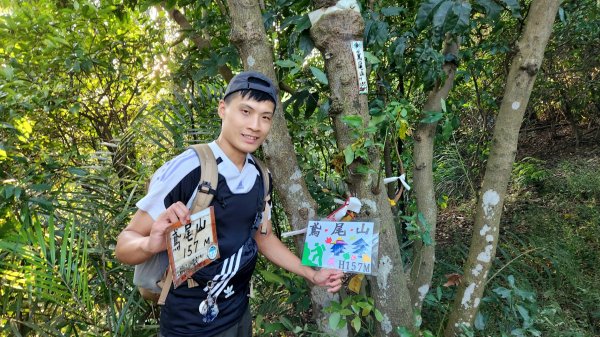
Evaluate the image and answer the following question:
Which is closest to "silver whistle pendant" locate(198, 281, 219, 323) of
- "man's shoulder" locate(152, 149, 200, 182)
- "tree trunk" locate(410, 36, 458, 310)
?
"man's shoulder" locate(152, 149, 200, 182)

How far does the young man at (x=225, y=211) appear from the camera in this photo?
1.29 m

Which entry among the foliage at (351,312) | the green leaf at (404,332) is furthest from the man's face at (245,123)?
the green leaf at (404,332)

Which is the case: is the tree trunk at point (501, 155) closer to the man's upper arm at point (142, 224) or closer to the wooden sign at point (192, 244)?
the wooden sign at point (192, 244)

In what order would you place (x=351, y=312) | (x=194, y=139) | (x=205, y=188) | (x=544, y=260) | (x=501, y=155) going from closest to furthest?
(x=205, y=188)
(x=351, y=312)
(x=501, y=155)
(x=194, y=139)
(x=544, y=260)

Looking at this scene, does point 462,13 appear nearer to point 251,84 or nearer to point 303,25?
point 303,25

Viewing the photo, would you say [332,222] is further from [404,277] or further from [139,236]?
[139,236]

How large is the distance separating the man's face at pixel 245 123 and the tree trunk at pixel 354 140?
31 cm

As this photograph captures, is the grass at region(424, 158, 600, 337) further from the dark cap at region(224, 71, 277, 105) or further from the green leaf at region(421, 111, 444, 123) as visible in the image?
the dark cap at region(224, 71, 277, 105)

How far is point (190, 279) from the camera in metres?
1.41

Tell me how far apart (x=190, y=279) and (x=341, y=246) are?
1.76 feet

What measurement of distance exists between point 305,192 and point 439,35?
2.73 feet

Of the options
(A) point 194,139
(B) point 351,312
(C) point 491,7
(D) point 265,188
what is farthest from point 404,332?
(A) point 194,139

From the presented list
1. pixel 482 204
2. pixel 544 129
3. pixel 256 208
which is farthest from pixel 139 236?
pixel 544 129

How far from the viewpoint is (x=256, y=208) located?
1493mm
